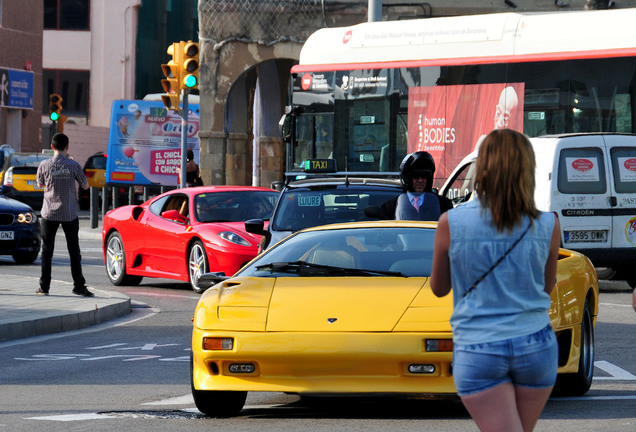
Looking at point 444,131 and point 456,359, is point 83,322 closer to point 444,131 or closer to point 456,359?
point 444,131

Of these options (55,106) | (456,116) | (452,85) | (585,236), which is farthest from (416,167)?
(55,106)

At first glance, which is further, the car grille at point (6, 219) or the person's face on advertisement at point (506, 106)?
the car grille at point (6, 219)

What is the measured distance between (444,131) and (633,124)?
10.2 ft

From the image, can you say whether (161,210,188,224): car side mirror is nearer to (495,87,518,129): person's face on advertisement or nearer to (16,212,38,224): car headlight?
(16,212,38,224): car headlight

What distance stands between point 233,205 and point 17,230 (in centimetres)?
572

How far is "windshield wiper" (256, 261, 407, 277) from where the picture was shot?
27.1 feet

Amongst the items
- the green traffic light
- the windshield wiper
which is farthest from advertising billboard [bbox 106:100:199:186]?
the windshield wiper

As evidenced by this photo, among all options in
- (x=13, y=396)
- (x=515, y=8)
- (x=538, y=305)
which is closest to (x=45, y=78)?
(x=515, y=8)

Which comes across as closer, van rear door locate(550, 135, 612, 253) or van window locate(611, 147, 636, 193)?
van rear door locate(550, 135, 612, 253)

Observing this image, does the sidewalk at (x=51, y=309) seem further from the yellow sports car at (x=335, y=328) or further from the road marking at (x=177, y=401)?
the yellow sports car at (x=335, y=328)

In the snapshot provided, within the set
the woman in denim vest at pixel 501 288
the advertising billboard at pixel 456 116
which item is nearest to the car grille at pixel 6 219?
the advertising billboard at pixel 456 116

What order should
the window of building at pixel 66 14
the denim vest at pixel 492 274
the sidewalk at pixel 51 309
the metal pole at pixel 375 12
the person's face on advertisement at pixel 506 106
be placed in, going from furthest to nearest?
the window of building at pixel 66 14 → the metal pole at pixel 375 12 → the person's face on advertisement at pixel 506 106 → the sidewalk at pixel 51 309 → the denim vest at pixel 492 274

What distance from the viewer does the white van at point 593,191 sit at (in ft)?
54.4

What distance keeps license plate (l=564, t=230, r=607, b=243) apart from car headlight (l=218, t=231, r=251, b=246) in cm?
391
